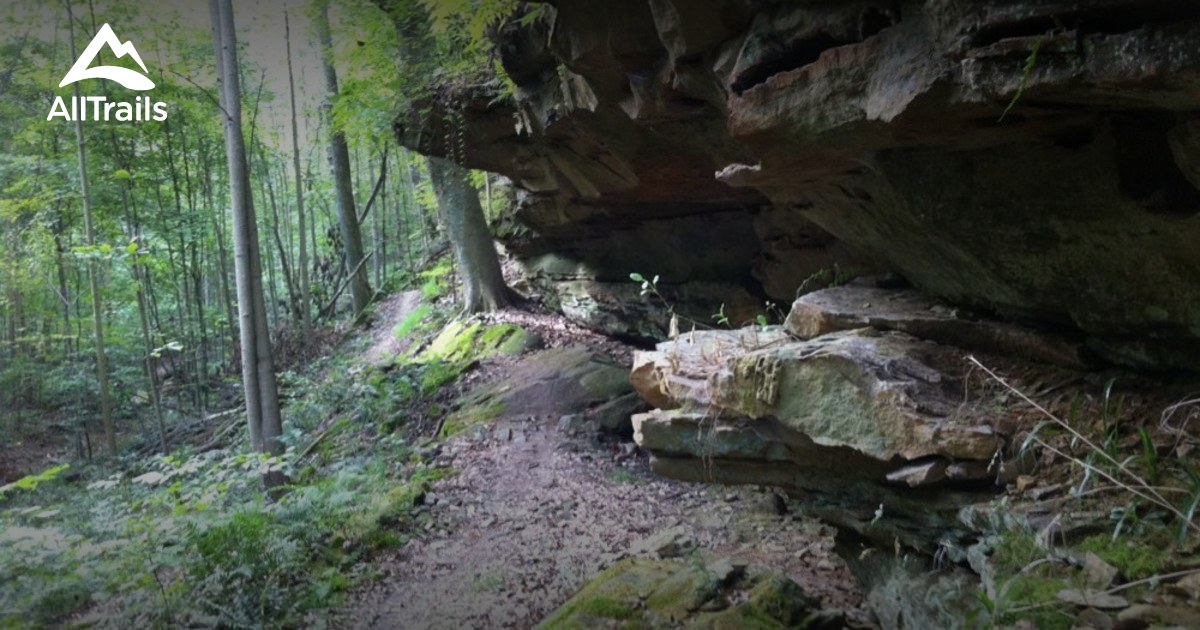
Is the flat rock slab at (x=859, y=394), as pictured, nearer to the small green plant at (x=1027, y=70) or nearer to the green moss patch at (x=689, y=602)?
the green moss patch at (x=689, y=602)

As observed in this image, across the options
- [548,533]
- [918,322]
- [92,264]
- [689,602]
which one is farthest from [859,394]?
[92,264]

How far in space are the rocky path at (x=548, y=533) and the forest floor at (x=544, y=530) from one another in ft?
0.04

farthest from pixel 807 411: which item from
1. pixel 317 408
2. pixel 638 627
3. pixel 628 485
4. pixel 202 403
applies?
pixel 202 403

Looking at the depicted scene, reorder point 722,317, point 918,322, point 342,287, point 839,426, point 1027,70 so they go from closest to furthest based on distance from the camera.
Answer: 1. point 1027,70
2. point 839,426
3. point 918,322
4. point 722,317
5. point 342,287

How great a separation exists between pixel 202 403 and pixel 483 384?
10961mm

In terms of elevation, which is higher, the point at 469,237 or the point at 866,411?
the point at 469,237

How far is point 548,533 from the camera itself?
23.0ft

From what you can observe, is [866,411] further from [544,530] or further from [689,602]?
[544,530]

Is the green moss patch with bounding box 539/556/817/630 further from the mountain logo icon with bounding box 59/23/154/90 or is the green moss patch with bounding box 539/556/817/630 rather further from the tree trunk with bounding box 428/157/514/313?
the mountain logo icon with bounding box 59/23/154/90

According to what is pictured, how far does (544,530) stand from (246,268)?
525 centimetres

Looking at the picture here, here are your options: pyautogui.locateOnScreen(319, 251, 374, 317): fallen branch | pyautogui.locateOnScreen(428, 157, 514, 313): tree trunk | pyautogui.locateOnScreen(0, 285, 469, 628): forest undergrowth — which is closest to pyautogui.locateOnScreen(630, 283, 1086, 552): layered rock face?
pyautogui.locateOnScreen(0, 285, 469, 628): forest undergrowth

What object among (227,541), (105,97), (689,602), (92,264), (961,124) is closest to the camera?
(961,124)

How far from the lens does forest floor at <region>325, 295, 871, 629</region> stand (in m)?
5.70

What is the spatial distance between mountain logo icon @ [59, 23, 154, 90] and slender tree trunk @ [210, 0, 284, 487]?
5337mm
